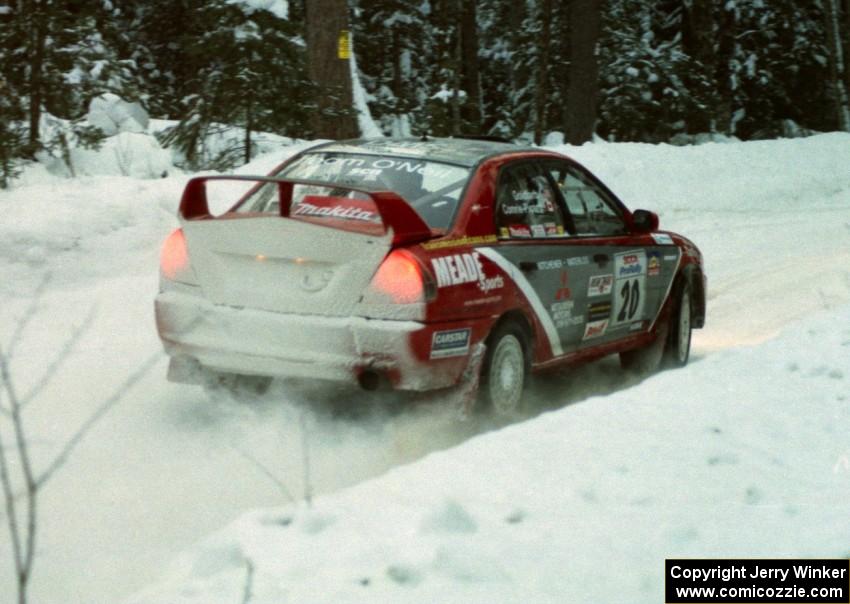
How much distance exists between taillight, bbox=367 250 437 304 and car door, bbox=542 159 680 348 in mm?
1735

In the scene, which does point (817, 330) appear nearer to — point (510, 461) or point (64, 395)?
point (510, 461)

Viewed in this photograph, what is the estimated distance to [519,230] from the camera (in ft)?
24.3

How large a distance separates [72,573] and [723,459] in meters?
2.54

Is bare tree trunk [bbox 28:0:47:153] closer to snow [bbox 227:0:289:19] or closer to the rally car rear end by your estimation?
snow [bbox 227:0:289:19]

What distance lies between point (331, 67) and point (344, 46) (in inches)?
12.1

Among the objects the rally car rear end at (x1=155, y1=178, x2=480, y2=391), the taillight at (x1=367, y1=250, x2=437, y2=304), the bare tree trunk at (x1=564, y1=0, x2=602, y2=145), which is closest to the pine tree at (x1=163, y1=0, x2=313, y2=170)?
the rally car rear end at (x1=155, y1=178, x2=480, y2=391)

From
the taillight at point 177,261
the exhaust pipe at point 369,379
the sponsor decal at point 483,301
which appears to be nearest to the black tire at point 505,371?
the sponsor decal at point 483,301

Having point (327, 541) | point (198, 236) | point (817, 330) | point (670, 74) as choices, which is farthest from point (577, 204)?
point (670, 74)

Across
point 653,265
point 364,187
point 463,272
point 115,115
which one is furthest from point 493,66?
point 463,272

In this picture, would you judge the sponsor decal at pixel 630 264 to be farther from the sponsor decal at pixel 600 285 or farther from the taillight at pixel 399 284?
the taillight at pixel 399 284

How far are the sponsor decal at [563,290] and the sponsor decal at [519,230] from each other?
0.36 metres

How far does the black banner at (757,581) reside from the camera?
4.06m

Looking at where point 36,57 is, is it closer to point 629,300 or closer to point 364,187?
point 629,300

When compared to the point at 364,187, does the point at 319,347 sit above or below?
below
